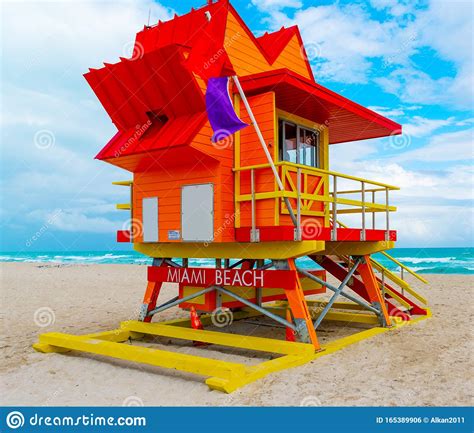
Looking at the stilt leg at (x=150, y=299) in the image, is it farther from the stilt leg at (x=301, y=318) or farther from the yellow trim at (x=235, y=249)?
the stilt leg at (x=301, y=318)

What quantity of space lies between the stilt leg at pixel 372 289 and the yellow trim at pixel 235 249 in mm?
2491

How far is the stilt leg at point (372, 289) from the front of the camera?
1242 cm

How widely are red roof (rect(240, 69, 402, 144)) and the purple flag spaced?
0.96m

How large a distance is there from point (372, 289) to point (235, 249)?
408 centimetres

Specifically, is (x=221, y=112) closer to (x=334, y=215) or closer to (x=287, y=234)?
(x=287, y=234)

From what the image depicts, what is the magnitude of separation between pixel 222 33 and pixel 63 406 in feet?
24.4

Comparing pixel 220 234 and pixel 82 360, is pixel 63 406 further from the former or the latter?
pixel 220 234

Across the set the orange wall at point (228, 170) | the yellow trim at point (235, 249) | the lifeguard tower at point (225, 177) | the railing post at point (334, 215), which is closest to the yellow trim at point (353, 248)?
the lifeguard tower at point (225, 177)

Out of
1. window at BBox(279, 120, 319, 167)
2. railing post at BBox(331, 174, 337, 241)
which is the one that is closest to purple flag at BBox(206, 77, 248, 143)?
window at BBox(279, 120, 319, 167)

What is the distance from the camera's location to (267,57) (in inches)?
464

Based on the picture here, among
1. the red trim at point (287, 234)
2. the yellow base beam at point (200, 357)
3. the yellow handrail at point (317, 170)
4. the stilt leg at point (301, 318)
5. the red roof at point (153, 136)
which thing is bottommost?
the yellow base beam at point (200, 357)

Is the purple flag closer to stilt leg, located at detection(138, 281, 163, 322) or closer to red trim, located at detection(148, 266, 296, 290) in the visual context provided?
red trim, located at detection(148, 266, 296, 290)

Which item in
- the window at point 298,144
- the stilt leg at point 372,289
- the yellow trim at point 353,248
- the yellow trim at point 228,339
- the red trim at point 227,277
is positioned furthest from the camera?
the stilt leg at point 372,289
